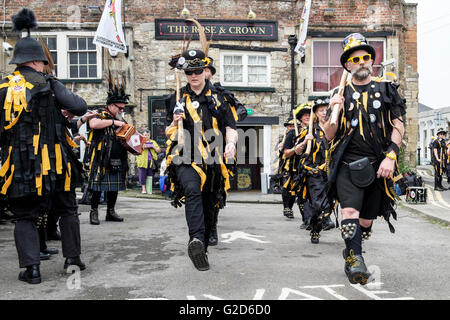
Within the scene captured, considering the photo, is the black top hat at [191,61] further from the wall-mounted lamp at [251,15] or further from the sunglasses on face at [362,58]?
the wall-mounted lamp at [251,15]

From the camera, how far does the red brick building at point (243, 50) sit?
16.9 meters

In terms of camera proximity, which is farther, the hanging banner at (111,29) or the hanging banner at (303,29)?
the hanging banner at (303,29)

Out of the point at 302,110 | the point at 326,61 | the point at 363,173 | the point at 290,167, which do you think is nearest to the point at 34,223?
the point at 363,173

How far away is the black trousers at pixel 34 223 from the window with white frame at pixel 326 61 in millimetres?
14501

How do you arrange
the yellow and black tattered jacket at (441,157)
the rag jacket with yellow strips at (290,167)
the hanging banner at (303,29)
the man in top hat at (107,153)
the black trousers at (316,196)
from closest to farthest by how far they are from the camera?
the black trousers at (316,196), the man in top hat at (107,153), the rag jacket with yellow strips at (290,167), the hanging banner at (303,29), the yellow and black tattered jacket at (441,157)

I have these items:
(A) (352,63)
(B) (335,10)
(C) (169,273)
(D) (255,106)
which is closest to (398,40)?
(B) (335,10)

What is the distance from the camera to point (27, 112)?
4387 millimetres

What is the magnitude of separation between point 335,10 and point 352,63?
566 inches

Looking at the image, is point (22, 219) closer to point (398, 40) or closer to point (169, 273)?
point (169, 273)

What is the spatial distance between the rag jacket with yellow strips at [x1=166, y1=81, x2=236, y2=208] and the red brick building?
12.4 metres

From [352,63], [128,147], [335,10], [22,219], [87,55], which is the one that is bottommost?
[22,219]

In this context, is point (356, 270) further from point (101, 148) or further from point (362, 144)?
point (101, 148)

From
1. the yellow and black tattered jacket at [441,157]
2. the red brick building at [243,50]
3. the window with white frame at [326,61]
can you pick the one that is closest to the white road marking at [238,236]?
the red brick building at [243,50]

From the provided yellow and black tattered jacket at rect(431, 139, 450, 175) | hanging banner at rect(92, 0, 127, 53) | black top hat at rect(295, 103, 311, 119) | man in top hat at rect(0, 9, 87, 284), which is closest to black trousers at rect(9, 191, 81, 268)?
man in top hat at rect(0, 9, 87, 284)
